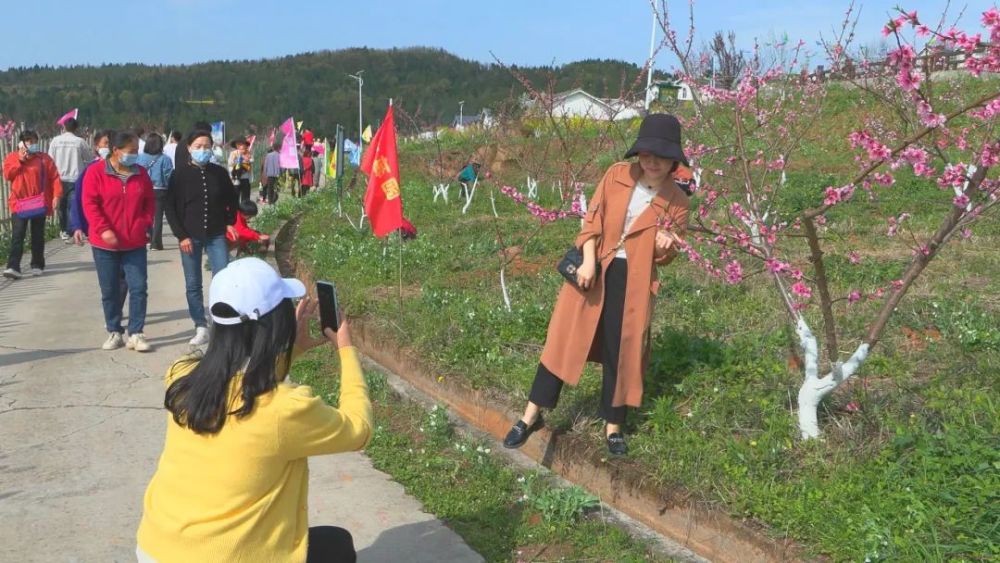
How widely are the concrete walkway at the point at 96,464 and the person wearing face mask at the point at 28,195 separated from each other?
2.58 metres

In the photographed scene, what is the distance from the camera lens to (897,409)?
470 centimetres

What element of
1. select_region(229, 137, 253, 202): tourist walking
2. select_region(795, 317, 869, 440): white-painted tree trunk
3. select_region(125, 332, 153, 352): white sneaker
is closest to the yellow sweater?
select_region(795, 317, 869, 440): white-painted tree trunk

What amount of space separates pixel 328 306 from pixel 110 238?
15.5ft

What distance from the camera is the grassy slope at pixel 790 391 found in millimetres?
3768

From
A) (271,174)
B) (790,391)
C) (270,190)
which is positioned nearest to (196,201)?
(790,391)

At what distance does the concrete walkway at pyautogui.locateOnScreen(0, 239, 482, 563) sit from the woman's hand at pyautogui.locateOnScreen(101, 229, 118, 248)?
91cm

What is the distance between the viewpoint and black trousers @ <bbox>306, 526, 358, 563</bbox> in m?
3.11

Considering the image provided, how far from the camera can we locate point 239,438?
2686mm

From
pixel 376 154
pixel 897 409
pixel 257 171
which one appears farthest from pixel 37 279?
pixel 257 171

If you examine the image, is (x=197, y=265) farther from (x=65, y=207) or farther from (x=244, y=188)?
(x=244, y=188)

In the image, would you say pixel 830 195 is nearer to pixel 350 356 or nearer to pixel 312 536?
pixel 350 356

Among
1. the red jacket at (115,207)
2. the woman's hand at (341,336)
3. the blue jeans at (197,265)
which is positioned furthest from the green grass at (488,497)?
the red jacket at (115,207)

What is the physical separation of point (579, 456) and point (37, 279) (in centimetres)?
838

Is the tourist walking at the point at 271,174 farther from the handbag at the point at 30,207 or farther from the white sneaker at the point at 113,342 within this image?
the white sneaker at the point at 113,342
